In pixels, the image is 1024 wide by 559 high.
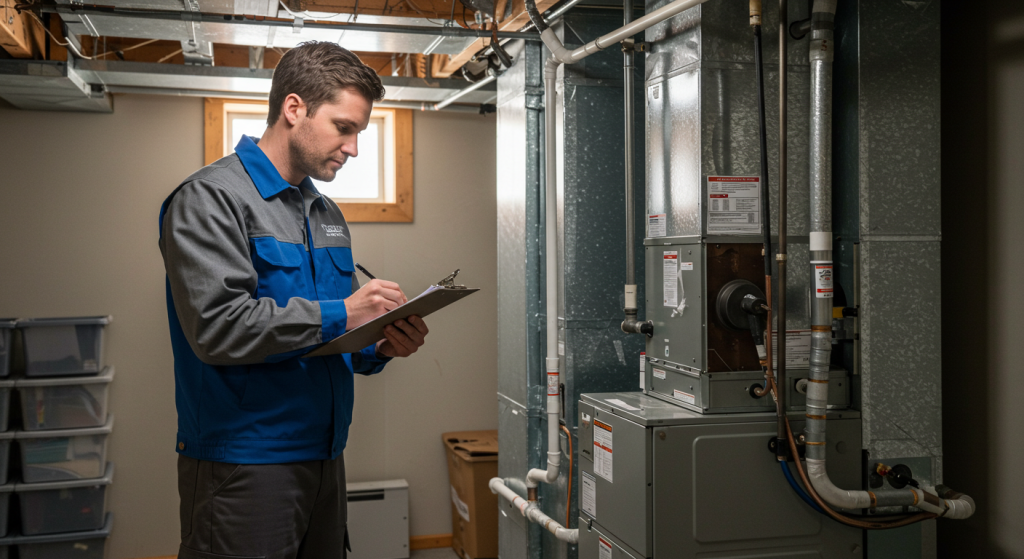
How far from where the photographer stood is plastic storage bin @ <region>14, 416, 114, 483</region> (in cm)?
314

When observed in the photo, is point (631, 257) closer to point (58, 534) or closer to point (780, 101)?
point (780, 101)

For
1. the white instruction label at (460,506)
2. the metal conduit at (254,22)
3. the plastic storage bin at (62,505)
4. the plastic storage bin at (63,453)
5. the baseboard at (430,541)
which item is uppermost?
the metal conduit at (254,22)

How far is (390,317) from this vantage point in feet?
4.82

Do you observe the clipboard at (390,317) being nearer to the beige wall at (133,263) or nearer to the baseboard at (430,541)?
the beige wall at (133,263)

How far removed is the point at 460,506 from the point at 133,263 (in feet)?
6.46

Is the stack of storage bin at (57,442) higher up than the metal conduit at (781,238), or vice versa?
the metal conduit at (781,238)

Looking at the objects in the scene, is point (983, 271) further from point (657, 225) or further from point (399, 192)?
point (399, 192)

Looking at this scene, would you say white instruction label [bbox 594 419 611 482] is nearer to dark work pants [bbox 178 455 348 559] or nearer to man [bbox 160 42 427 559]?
man [bbox 160 42 427 559]

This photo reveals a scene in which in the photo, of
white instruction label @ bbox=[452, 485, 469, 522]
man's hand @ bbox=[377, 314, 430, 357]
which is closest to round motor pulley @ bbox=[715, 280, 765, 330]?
man's hand @ bbox=[377, 314, 430, 357]

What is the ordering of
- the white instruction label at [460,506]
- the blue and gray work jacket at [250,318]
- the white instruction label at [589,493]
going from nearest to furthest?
the blue and gray work jacket at [250,318]
the white instruction label at [589,493]
the white instruction label at [460,506]

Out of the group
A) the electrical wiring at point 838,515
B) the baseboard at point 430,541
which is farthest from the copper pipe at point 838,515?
the baseboard at point 430,541

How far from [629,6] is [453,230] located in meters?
2.01

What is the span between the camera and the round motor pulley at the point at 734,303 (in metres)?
1.78

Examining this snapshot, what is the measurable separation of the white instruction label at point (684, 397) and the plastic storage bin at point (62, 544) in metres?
2.63
